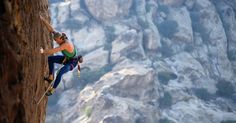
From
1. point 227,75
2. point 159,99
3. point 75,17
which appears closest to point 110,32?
point 75,17

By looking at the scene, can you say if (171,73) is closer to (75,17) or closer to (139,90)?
(139,90)

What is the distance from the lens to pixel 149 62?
7125cm

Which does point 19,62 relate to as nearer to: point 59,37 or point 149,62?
point 59,37

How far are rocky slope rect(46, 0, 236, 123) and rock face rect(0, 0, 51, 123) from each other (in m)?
43.2

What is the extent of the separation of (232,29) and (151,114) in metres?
37.7

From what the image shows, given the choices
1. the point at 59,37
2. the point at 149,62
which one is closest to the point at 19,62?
the point at 59,37

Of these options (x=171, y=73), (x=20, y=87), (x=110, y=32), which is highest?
(x=20, y=87)

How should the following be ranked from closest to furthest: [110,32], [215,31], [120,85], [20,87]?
[20,87]
[120,85]
[110,32]
[215,31]

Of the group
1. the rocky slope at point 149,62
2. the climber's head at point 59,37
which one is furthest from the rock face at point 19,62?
the rocky slope at point 149,62

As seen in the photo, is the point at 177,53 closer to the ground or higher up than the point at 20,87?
closer to the ground

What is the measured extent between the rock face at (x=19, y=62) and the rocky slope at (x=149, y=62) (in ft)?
142

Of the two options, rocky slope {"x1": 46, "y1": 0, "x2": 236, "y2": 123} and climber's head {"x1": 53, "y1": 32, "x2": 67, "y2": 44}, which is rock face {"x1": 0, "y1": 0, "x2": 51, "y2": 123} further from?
rocky slope {"x1": 46, "y1": 0, "x2": 236, "y2": 123}

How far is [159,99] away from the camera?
6456cm

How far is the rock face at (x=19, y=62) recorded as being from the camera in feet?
34.2
